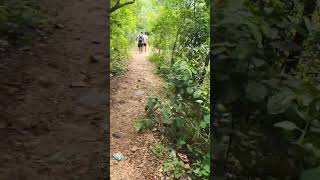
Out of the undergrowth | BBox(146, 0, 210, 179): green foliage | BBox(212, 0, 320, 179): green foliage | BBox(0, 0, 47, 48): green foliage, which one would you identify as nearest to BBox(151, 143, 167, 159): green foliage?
the undergrowth

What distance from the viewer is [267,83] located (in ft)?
3.26

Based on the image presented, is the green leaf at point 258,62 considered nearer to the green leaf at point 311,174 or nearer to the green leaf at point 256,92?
the green leaf at point 256,92

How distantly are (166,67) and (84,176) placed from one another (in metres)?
6.58

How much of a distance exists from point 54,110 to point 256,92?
9.70 feet

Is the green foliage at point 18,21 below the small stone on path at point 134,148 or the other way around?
the other way around

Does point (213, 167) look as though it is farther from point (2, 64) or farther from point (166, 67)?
point (166, 67)

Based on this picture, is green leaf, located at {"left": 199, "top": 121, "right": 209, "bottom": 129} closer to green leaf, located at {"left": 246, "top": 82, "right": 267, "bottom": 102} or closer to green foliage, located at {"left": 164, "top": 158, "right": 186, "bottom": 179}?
green foliage, located at {"left": 164, "top": 158, "right": 186, "bottom": 179}

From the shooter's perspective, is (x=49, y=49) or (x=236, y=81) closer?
(x=236, y=81)

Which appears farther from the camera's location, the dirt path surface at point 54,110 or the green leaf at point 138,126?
the green leaf at point 138,126

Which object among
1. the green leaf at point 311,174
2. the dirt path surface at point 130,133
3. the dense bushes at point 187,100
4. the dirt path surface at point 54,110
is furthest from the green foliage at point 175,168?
the green leaf at point 311,174

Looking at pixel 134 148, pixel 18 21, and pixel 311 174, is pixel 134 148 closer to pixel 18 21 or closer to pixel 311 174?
pixel 18 21

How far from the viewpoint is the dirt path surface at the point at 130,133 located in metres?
4.52

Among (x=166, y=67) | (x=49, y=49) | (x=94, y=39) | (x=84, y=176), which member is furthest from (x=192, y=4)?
(x=84, y=176)

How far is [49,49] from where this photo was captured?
15.5ft
